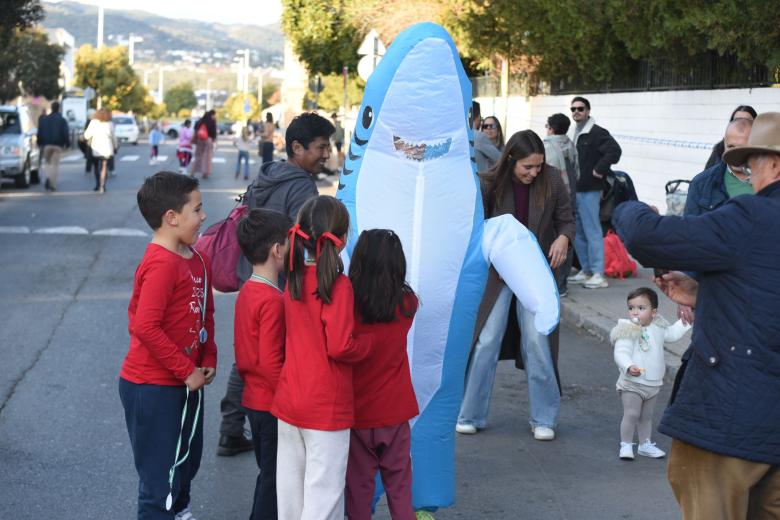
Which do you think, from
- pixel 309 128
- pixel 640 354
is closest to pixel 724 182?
pixel 640 354

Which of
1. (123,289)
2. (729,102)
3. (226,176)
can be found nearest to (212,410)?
(123,289)

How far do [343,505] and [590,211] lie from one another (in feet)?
26.4

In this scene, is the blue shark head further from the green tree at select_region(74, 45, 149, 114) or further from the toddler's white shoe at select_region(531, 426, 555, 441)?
the green tree at select_region(74, 45, 149, 114)

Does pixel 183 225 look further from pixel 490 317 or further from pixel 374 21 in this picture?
pixel 374 21

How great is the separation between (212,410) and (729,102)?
845cm

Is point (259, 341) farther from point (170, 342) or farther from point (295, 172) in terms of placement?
point (295, 172)

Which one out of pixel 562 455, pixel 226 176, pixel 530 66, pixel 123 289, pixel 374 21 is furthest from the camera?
pixel 226 176

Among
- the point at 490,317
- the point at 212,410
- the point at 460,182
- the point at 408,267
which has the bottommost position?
the point at 212,410

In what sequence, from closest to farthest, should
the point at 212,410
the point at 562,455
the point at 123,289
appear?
1. the point at 562,455
2. the point at 212,410
3. the point at 123,289

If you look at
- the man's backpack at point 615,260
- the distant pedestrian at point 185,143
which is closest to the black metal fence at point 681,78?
the man's backpack at point 615,260

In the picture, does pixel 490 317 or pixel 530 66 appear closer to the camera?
pixel 490 317

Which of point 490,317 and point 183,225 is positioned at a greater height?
point 183,225

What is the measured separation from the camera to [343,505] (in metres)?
4.23

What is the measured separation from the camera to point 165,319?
4.38 meters
